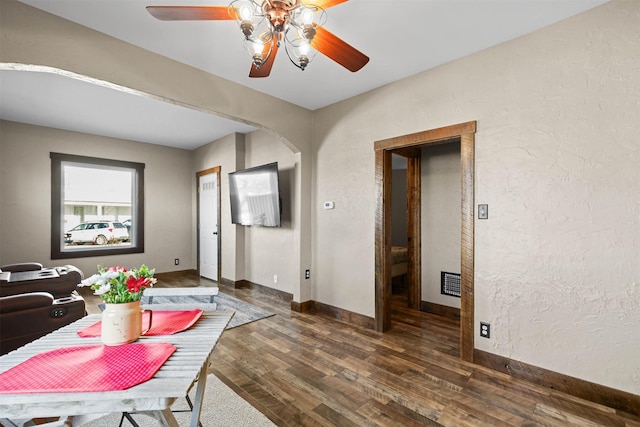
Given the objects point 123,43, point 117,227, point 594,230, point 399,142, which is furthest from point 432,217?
point 117,227

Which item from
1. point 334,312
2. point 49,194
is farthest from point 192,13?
point 49,194

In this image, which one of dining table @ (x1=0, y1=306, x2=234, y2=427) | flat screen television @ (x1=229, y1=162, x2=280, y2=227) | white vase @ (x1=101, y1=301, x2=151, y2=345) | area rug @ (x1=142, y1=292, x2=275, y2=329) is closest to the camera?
dining table @ (x1=0, y1=306, x2=234, y2=427)

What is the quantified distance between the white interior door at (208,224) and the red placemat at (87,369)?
4445mm

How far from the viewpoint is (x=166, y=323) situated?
161cm

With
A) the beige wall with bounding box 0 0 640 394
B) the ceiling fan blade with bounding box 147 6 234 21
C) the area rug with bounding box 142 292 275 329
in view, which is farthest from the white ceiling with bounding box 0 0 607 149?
the area rug with bounding box 142 292 275 329

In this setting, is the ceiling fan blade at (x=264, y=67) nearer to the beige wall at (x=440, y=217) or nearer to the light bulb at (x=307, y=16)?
the light bulb at (x=307, y=16)

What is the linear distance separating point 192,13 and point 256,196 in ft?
10.1

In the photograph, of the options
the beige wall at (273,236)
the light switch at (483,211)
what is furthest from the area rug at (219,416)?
the light switch at (483,211)

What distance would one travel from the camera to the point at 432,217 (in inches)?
156

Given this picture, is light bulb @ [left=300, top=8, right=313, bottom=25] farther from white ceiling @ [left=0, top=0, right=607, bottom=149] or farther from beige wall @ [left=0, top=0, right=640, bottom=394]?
beige wall @ [left=0, top=0, right=640, bottom=394]

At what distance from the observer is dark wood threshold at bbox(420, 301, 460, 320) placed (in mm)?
3674

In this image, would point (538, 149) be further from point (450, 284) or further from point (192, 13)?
point (192, 13)

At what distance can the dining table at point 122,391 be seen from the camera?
972mm

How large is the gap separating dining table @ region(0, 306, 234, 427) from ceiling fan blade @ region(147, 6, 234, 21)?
5.38ft
